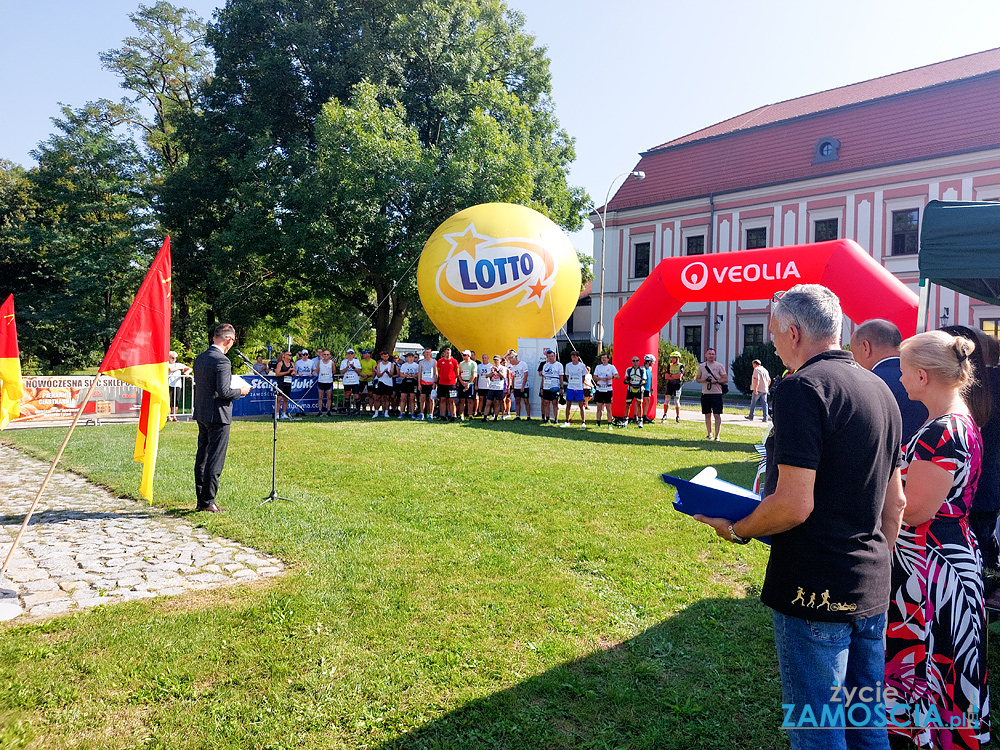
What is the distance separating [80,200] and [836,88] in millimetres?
37344

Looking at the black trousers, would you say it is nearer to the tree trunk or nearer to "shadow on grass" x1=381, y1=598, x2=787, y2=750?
"shadow on grass" x1=381, y1=598, x2=787, y2=750

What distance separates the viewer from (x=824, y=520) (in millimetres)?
2240

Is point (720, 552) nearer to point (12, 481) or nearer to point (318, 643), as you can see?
point (318, 643)

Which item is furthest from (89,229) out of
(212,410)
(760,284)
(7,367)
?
(760,284)

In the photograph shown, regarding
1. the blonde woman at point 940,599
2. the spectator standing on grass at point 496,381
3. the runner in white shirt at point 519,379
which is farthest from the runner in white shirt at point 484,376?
the blonde woman at point 940,599

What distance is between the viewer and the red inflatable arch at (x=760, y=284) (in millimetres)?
11219

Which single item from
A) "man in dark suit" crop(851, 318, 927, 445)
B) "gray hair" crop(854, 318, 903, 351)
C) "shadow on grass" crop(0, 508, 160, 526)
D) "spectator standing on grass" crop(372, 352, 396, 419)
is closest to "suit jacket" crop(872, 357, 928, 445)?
"man in dark suit" crop(851, 318, 927, 445)

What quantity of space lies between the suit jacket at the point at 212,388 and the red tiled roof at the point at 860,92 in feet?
101

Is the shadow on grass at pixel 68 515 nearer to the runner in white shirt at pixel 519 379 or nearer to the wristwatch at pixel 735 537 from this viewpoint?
the wristwatch at pixel 735 537

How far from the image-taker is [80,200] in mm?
31281

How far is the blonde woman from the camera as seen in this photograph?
295 centimetres

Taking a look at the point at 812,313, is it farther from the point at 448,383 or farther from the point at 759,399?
the point at 759,399

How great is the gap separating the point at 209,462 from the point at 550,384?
10148 millimetres

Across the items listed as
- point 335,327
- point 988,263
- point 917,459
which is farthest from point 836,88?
point 917,459
